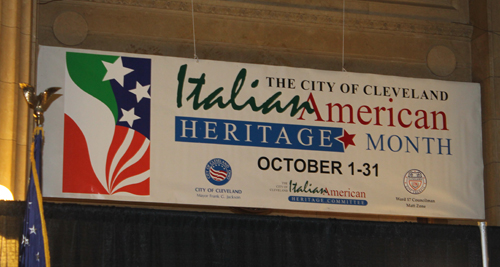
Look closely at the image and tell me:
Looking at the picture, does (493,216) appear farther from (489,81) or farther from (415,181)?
(489,81)

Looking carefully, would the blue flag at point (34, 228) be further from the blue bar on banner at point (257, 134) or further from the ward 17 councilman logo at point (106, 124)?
the blue bar on banner at point (257, 134)

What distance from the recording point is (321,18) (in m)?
7.94

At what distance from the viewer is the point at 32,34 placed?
6500mm

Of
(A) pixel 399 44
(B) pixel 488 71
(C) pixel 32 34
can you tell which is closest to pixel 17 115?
(C) pixel 32 34

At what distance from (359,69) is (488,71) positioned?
→ 60.3 inches

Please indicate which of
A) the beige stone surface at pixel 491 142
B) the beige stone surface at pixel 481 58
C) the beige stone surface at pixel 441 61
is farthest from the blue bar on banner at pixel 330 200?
the beige stone surface at pixel 481 58

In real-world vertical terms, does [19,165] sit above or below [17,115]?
below

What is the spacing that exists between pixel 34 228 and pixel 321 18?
13.7 ft

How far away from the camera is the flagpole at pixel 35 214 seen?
211 inches

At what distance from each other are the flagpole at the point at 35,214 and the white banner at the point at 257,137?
106 centimetres

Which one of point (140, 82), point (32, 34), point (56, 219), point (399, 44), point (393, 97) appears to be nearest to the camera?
point (56, 219)

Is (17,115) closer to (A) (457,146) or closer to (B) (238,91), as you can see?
(B) (238,91)

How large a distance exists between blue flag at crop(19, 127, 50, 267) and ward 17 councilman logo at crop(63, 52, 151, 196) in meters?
1.10

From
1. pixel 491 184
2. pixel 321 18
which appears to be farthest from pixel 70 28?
pixel 491 184
